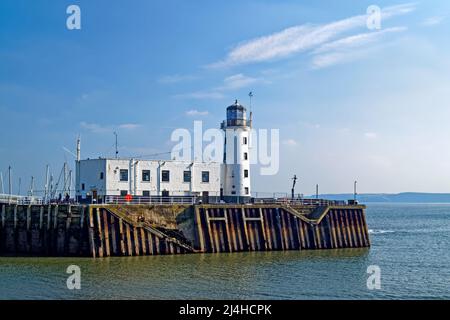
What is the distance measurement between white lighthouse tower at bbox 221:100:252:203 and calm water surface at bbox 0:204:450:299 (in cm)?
1070

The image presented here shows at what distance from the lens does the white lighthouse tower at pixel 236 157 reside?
6072cm

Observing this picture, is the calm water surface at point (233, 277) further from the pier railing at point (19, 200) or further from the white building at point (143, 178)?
the white building at point (143, 178)

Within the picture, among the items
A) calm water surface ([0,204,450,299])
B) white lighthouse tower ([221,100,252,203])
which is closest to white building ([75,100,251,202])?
white lighthouse tower ([221,100,252,203])

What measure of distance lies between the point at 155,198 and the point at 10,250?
12.6 metres

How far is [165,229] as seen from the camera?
161ft

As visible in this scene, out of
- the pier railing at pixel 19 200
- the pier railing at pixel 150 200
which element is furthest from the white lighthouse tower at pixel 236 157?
the pier railing at pixel 19 200

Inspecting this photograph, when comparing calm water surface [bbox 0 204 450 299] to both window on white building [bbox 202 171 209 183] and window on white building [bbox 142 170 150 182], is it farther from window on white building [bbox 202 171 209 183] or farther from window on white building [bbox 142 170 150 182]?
window on white building [bbox 202 171 209 183]

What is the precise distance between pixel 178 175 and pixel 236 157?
705cm

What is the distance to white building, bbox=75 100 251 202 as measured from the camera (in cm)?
5381

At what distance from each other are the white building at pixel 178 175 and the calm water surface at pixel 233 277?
9.56 metres
